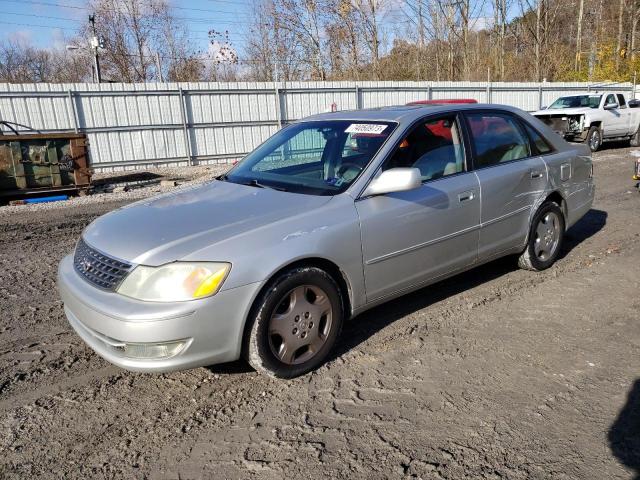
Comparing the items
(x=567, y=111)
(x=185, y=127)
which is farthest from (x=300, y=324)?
(x=567, y=111)

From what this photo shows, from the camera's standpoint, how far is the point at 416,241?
143 inches

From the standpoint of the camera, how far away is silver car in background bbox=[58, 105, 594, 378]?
2732 millimetres

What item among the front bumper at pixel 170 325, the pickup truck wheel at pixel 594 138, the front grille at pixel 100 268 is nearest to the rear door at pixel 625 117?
the pickup truck wheel at pixel 594 138

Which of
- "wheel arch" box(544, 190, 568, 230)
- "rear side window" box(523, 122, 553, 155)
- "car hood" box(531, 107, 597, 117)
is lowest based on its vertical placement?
"wheel arch" box(544, 190, 568, 230)

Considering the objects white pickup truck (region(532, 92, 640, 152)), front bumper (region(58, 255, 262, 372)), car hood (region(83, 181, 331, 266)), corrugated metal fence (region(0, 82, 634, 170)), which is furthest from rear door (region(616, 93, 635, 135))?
front bumper (region(58, 255, 262, 372))

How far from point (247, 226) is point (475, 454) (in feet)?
5.60

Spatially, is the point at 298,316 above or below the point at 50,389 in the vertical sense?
above

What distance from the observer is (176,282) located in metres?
2.70

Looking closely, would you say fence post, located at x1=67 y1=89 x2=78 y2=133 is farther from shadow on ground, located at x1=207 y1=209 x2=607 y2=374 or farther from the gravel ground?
shadow on ground, located at x1=207 y1=209 x2=607 y2=374

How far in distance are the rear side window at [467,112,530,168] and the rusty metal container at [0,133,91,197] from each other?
9.15 metres

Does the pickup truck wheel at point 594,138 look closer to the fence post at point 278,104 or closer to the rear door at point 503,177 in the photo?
the fence post at point 278,104

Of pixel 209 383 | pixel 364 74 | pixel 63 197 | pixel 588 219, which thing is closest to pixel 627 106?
pixel 588 219

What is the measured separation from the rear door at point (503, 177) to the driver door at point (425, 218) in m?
0.16

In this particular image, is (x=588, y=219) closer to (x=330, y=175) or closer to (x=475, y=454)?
(x=330, y=175)
